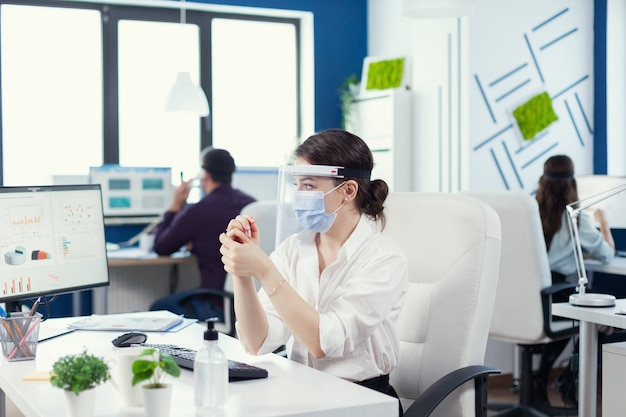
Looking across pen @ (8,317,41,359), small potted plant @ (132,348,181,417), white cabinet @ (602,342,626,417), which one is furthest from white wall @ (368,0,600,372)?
small potted plant @ (132,348,181,417)

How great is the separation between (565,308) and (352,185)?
1008mm

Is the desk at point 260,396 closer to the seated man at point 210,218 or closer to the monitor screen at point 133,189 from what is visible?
the seated man at point 210,218

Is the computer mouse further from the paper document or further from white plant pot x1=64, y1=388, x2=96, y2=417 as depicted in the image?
white plant pot x1=64, y1=388, x2=96, y2=417

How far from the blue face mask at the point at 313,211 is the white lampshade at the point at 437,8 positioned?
6.81 feet

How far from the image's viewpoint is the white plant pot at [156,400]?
1350mm

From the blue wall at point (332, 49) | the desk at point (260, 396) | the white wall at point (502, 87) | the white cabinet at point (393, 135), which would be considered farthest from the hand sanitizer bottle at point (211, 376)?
the blue wall at point (332, 49)

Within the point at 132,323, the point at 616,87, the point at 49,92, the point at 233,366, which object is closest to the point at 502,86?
the point at 616,87

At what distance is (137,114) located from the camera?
586 cm

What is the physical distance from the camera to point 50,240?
234cm

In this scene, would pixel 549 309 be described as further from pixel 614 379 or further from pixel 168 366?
pixel 168 366

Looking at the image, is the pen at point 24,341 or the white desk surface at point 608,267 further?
the white desk surface at point 608,267

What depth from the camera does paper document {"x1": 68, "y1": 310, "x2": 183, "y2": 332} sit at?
7.59ft

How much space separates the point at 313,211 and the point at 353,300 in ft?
0.87

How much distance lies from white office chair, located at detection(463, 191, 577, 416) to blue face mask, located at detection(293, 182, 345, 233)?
5.51 ft
